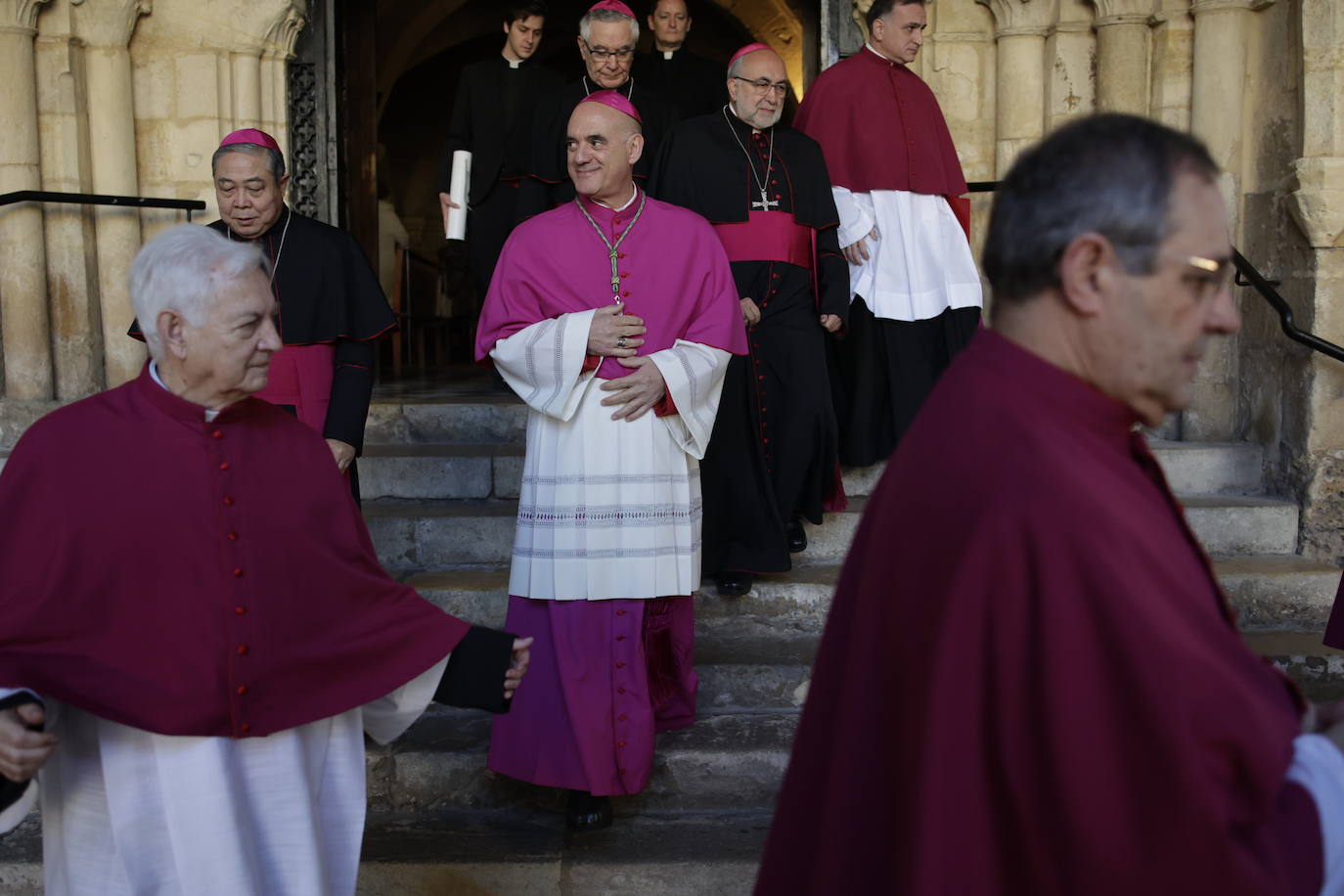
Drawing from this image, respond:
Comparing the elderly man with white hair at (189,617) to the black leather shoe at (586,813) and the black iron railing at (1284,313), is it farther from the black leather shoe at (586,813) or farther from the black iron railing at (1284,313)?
the black iron railing at (1284,313)

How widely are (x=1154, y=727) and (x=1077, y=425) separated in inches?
14.2

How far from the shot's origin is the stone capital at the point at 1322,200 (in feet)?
17.7

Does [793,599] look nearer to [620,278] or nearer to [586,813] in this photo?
[586,813]

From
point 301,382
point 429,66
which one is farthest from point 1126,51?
point 429,66

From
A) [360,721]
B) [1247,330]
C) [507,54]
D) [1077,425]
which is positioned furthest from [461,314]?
[1077,425]

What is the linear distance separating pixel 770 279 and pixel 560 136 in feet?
4.97

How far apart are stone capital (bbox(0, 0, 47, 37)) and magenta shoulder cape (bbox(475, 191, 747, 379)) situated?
3277mm

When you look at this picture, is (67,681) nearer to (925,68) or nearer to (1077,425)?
(1077,425)

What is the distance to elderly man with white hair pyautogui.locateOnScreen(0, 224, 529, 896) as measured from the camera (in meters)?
2.44

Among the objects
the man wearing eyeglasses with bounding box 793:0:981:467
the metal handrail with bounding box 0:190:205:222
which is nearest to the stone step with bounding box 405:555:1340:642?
the man wearing eyeglasses with bounding box 793:0:981:467

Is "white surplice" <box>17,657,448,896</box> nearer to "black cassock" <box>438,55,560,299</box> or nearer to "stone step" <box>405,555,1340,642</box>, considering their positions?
"stone step" <box>405,555,1340,642</box>

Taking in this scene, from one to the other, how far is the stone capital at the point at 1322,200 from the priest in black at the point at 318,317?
12.0ft

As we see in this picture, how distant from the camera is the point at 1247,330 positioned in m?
6.12

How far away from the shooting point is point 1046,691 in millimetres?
1398
